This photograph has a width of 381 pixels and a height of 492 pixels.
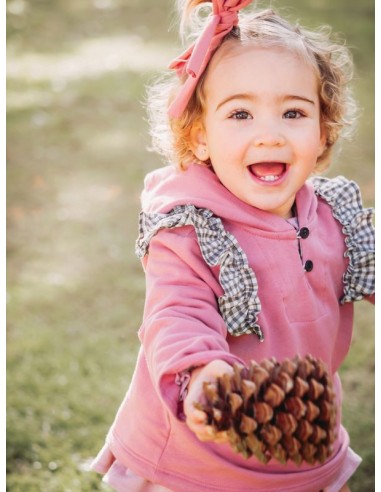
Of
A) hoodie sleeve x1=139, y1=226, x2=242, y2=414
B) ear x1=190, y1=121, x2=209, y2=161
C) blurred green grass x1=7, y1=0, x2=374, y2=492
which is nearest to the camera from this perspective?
hoodie sleeve x1=139, y1=226, x2=242, y2=414

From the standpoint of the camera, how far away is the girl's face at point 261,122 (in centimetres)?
186

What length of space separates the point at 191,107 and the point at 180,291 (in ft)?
1.62

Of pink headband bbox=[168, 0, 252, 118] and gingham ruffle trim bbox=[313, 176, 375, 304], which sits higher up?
pink headband bbox=[168, 0, 252, 118]

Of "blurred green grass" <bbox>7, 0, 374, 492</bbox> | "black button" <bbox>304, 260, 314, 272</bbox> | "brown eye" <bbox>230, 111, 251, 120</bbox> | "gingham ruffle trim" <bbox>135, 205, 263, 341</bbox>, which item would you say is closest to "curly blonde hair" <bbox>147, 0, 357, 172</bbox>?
"brown eye" <bbox>230, 111, 251, 120</bbox>

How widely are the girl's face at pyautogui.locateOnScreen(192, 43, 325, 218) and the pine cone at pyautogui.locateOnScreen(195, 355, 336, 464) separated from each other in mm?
558

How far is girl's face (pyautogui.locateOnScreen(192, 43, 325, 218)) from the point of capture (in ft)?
6.09

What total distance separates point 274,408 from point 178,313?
1.21 ft

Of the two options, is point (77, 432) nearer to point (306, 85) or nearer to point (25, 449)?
point (25, 449)

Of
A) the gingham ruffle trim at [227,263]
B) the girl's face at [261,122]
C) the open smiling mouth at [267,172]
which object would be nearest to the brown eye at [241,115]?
the girl's face at [261,122]

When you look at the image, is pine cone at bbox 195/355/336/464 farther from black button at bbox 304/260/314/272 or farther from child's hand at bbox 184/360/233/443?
black button at bbox 304/260/314/272

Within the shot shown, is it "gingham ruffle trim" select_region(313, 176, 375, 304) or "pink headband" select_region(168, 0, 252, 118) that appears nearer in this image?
"pink headband" select_region(168, 0, 252, 118)

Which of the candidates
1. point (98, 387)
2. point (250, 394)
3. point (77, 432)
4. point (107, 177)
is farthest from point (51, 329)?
point (250, 394)

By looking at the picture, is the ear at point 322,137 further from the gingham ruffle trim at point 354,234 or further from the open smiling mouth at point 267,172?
the open smiling mouth at point 267,172

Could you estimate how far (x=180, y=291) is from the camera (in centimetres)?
177
